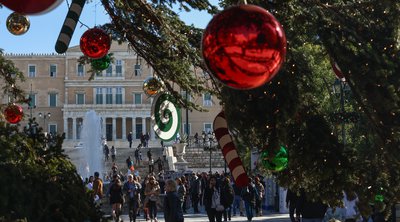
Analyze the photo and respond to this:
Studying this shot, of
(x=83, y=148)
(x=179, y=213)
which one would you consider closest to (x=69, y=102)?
(x=83, y=148)

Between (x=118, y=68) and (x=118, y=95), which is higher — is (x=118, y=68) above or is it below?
above

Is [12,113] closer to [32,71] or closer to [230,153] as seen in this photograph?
[230,153]

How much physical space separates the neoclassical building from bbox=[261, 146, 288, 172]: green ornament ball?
2778 inches

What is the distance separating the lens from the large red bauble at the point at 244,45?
9.84ft

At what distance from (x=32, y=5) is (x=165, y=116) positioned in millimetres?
5448

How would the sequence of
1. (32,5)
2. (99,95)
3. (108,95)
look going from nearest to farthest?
1. (32,5)
2. (99,95)
3. (108,95)

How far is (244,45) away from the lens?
9.85 ft

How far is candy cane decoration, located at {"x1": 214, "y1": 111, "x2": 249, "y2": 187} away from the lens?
5777 mm

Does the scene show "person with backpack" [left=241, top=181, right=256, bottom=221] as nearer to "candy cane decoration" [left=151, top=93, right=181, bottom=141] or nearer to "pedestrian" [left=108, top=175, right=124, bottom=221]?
"pedestrian" [left=108, top=175, right=124, bottom=221]

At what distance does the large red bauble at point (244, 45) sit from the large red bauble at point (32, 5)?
701mm

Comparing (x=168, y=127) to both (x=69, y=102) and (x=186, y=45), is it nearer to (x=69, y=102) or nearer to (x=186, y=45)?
(x=186, y=45)

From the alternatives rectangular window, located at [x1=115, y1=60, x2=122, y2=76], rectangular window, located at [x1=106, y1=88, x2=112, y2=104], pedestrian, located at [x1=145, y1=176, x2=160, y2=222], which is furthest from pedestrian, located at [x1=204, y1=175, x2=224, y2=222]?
A: rectangular window, located at [x1=106, y1=88, x2=112, y2=104]

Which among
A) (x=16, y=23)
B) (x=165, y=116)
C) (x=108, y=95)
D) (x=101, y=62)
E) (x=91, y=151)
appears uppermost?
(x=108, y=95)

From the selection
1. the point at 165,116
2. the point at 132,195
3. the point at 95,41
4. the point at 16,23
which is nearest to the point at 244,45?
the point at 95,41
